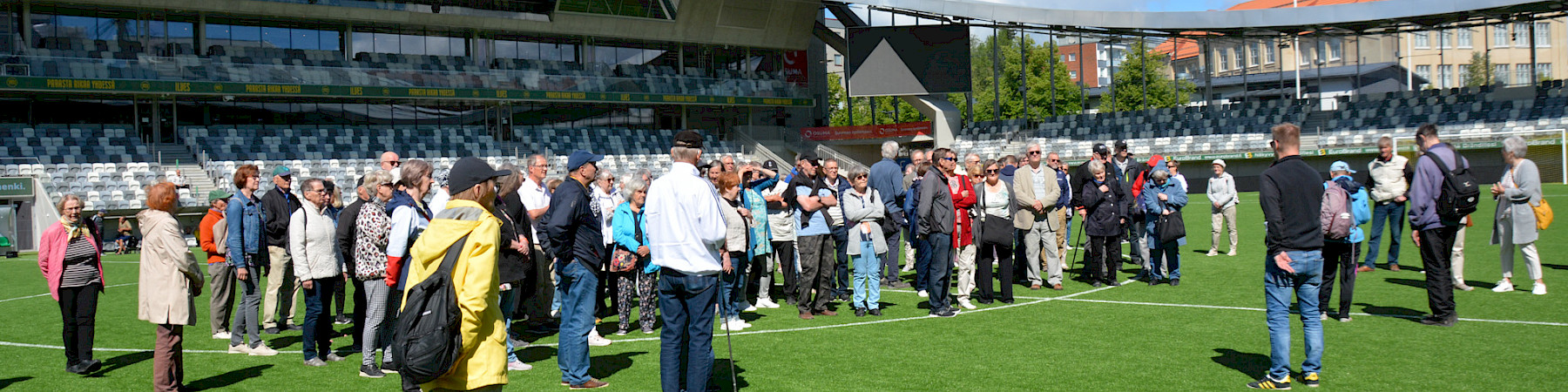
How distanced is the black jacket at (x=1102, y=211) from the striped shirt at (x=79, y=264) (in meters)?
9.00

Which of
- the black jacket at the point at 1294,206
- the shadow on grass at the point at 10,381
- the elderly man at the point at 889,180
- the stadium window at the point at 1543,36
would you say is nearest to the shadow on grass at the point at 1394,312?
the black jacket at the point at 1294,206

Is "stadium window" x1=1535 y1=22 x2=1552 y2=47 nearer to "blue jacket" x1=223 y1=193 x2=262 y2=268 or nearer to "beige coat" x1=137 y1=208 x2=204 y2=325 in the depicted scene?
"blue jacket" x1=223 y1=193 x2=262 y2=268

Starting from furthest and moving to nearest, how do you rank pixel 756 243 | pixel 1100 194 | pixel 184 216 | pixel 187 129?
pixel 187 129, pixel 184 216, pixel 1100 194, pixel 756 243

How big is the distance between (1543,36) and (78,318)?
7207 cm

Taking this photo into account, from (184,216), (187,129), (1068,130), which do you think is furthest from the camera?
(1068,130)

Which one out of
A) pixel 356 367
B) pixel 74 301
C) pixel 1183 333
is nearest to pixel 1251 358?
pixel 1183 333

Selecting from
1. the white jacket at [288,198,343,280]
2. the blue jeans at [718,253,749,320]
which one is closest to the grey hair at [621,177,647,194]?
the blue jeans at [718,253,749,320]

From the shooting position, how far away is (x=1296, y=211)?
19.6ft

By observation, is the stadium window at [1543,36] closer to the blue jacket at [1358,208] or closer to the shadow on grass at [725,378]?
the blue jacket at [1358,208]

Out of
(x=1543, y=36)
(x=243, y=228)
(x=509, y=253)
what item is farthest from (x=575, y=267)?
(x=1543, y=36)

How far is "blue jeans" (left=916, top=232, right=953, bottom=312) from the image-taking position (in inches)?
353

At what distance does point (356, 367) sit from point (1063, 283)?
7633mm

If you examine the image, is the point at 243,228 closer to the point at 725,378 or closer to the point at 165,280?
the point at 165,280

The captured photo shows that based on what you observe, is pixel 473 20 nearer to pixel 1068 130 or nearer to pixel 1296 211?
pixel 1068 130
